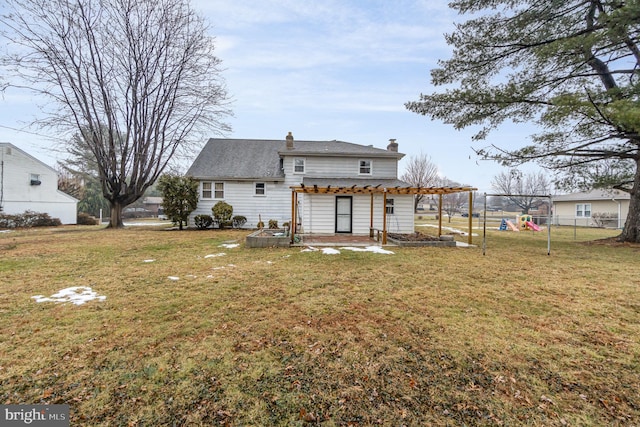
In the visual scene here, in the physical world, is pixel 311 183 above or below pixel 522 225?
above

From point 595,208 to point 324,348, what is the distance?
3394cm

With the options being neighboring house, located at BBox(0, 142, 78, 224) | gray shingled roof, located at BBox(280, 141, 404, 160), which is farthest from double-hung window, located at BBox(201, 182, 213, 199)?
neighboring house, located at BBox(0, 142, 78, 224)

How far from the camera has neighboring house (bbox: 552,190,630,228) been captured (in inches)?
891

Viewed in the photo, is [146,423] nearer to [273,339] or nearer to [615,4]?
[273,339]

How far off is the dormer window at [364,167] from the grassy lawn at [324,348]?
9.80 meters

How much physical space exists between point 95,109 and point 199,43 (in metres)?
7.42

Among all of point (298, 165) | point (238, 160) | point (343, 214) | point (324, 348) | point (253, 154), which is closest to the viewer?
point (324, 348)

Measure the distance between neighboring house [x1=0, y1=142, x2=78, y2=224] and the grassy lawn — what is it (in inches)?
823

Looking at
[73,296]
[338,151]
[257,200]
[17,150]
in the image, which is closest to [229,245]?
[73,296]

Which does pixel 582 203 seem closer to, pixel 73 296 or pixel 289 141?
pixel 289 141

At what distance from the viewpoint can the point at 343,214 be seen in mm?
13555

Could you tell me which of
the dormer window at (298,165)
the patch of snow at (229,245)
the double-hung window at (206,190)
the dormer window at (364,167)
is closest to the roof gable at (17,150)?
the double-hung window at (206,190)

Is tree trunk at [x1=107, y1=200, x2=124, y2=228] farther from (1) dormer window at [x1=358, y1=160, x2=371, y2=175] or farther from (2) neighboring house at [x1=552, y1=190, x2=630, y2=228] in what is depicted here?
(2) neighboring house at [x1=552, y1=190, x2=630, y2=228]

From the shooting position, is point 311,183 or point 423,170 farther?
point 423,170
